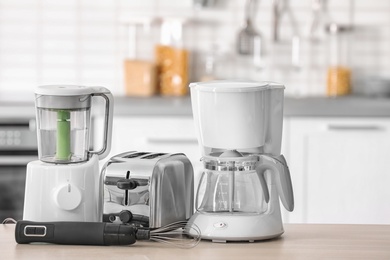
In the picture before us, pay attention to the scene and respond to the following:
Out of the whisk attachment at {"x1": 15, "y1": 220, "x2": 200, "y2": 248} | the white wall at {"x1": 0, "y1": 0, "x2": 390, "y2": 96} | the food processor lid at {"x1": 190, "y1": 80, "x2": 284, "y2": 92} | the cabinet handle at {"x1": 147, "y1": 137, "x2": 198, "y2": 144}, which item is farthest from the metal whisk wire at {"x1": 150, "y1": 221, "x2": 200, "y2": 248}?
the white wall at {"x1": 0, "y1": 0, "x2": 390, "y2": 96}

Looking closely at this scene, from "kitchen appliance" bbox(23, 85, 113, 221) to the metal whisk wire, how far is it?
0.17 m

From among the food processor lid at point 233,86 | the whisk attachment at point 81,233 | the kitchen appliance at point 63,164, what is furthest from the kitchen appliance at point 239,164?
the kitchen appliance at point 63,164

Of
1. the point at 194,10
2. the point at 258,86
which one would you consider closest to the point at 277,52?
the point at 194,10

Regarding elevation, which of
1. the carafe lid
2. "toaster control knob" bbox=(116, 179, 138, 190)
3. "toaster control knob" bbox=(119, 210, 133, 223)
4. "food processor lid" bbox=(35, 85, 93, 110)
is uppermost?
"food processor lid" bbox=(35, 85, 93, 110)

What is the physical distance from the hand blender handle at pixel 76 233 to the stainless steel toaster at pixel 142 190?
90mm

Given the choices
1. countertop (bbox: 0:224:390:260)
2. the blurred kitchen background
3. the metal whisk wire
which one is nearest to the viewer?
countertop (bbox: 0:224:390:260)

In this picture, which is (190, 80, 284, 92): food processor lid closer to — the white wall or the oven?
the oven

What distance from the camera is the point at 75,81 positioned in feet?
14.6

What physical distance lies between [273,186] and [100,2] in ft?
8.50

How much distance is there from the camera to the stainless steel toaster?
202cm

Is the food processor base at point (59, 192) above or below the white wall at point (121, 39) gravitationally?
below

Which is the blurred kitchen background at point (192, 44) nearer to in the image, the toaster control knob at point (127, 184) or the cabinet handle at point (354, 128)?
the cabinet handle at point (354, 128)

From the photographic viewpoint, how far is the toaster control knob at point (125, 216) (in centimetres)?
203

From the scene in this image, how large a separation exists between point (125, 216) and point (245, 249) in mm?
297
